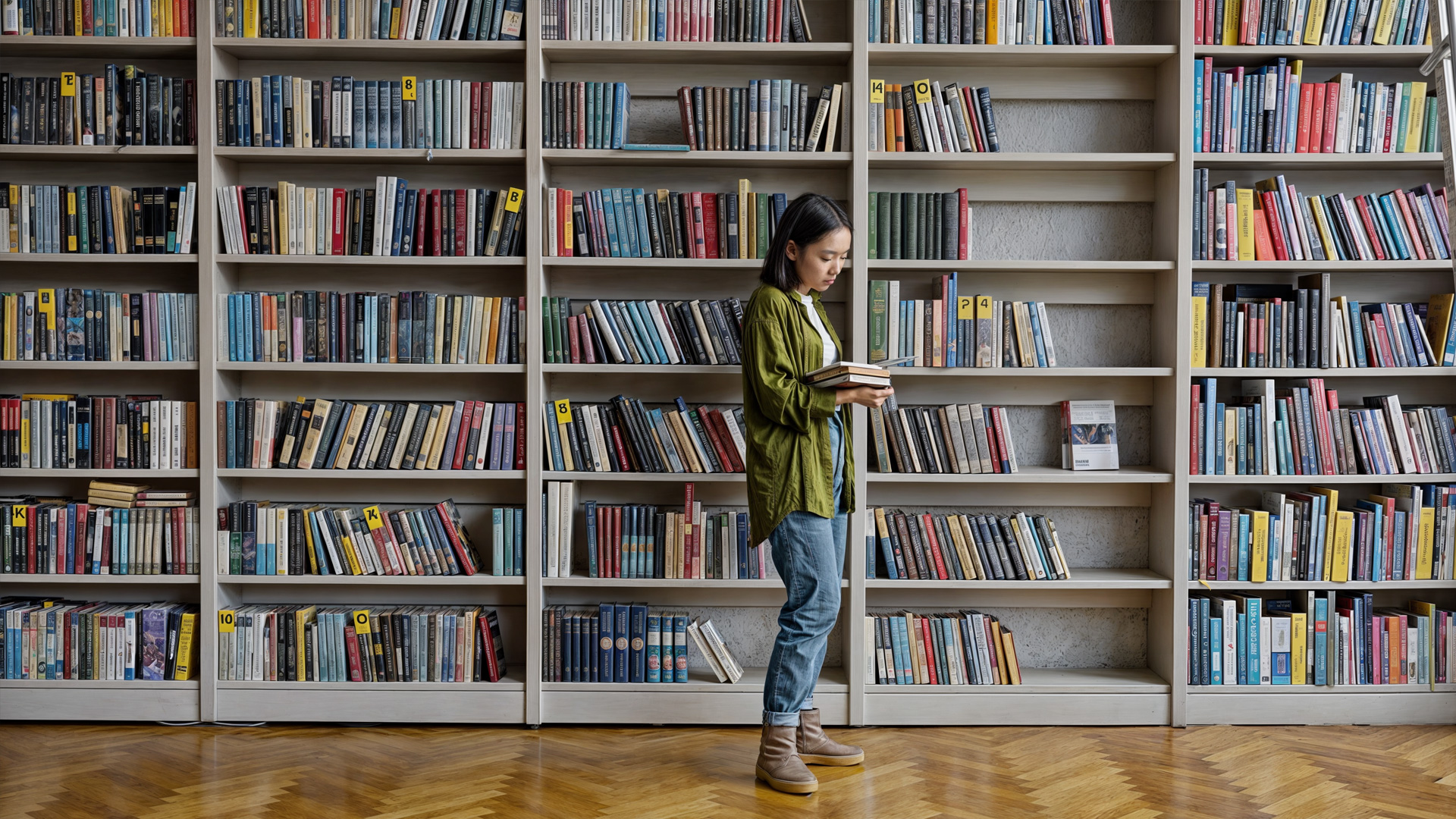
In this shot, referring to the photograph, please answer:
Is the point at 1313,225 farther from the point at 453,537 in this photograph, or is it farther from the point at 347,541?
the point at 347,541

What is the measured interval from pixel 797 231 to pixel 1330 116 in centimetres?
179

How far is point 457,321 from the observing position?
3.06m

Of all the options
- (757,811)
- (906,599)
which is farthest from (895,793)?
(906,599)

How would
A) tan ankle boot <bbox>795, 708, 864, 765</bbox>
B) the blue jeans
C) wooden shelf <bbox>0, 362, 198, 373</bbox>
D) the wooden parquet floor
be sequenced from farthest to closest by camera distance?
wooden shelf <bbox>0, 362, 198, 373</bbox> < tan ankle boot <bbox>795, 708, 864, 765</bbox> < the blue jeans < the wooden parquet floor

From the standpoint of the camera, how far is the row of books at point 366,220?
304cm

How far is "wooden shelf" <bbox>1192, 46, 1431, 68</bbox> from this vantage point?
3051 millimetres

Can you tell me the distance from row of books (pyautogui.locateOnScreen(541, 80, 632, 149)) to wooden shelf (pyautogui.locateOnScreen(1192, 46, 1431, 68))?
178 cm

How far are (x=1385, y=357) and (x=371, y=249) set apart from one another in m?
3.14

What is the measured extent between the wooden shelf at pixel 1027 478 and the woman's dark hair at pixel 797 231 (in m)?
0.76

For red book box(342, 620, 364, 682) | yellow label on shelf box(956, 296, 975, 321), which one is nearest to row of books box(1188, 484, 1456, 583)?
yellow label on shelf box(956, 296, 975, 321)

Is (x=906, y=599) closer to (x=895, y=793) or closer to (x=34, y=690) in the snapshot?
(x=895, y=793)

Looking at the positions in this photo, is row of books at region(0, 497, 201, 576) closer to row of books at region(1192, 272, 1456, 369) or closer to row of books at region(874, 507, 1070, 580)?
row of books at region(874, 507, 1070, 580)

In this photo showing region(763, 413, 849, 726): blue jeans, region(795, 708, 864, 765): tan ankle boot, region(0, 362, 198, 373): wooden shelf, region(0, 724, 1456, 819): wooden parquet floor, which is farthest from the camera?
region(0, 362, 198, 373): wooden shelf

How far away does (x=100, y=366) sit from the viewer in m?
3.04
